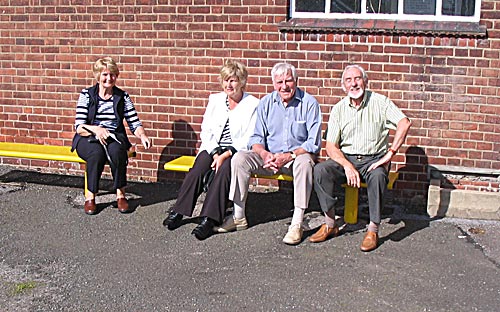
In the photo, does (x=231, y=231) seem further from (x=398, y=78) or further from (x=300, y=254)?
(x=398, y=78)

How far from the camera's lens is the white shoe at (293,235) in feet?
17.8

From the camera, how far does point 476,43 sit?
6.18m

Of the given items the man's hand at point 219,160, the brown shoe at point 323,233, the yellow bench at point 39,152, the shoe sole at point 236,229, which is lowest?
the shoe sole at point 236,229

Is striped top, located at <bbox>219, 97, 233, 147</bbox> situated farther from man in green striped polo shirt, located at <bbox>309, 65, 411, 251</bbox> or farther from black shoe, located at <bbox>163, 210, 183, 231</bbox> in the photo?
Result: man in green striped polo shirt, located at <bbox>309, 65, 411, 251</bbox>

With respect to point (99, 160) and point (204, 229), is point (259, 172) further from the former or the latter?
point (99, 160)

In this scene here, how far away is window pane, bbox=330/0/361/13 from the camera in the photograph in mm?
6512

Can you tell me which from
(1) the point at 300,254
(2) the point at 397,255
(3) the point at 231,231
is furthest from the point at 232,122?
(2) the point at 397,255

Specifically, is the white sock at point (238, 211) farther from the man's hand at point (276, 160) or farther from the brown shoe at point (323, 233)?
the brown shoe at point (323, 233)

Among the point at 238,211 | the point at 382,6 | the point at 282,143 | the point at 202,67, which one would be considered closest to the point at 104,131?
the point at 202,67

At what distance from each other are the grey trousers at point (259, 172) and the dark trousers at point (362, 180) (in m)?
0.09

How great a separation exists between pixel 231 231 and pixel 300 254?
79 centimetres

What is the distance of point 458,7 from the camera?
6270 millimetres

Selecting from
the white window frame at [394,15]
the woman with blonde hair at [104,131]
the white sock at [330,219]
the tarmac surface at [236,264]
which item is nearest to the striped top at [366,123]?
the white sock at [330,219]

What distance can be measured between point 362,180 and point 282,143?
0.76 m
